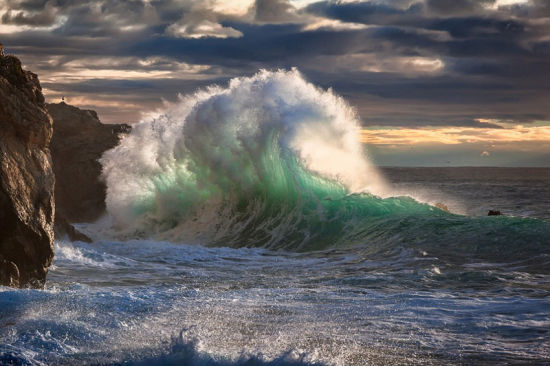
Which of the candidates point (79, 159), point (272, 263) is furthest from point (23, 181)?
point (79, 159)

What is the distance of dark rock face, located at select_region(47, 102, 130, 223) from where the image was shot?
23484mm

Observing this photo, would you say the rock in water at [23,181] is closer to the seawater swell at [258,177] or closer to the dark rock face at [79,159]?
the seawater swell at [258,177]

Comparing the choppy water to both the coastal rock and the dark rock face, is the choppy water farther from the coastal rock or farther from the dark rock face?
the dark rock face

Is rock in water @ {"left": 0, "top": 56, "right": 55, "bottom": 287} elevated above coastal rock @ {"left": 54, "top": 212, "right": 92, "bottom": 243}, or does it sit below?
above

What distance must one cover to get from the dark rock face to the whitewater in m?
0.93

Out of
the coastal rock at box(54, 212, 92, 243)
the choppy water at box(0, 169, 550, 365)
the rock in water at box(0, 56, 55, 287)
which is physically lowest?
the coastal rock at box(54, 212, 92, 243)

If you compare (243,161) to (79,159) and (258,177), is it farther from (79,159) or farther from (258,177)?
(79,159)

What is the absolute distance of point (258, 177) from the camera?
20.5 meters

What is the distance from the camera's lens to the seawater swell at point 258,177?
17562 mm

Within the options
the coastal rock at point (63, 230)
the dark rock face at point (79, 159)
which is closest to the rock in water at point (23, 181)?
the coastal rock at point (63, 230)

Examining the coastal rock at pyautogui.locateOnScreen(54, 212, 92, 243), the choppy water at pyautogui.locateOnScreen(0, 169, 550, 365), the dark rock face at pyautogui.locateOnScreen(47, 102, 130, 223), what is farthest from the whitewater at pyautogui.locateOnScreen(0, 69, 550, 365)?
the dark rock face at pyautogui.locateOnScreen(47, 102, 130, 223)

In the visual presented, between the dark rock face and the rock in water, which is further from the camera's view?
the dark rock face

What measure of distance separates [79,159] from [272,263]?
44.1 feet

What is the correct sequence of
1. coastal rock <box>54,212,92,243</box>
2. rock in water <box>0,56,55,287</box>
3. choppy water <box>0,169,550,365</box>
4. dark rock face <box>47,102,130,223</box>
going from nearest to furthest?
choppy water <box>0,169,550,365</box> → rock in water <box>0,56,55,287</box> → coastal rock <box>54,212,92,243</box> → dark rock face <box>47,102,130,223</box>
